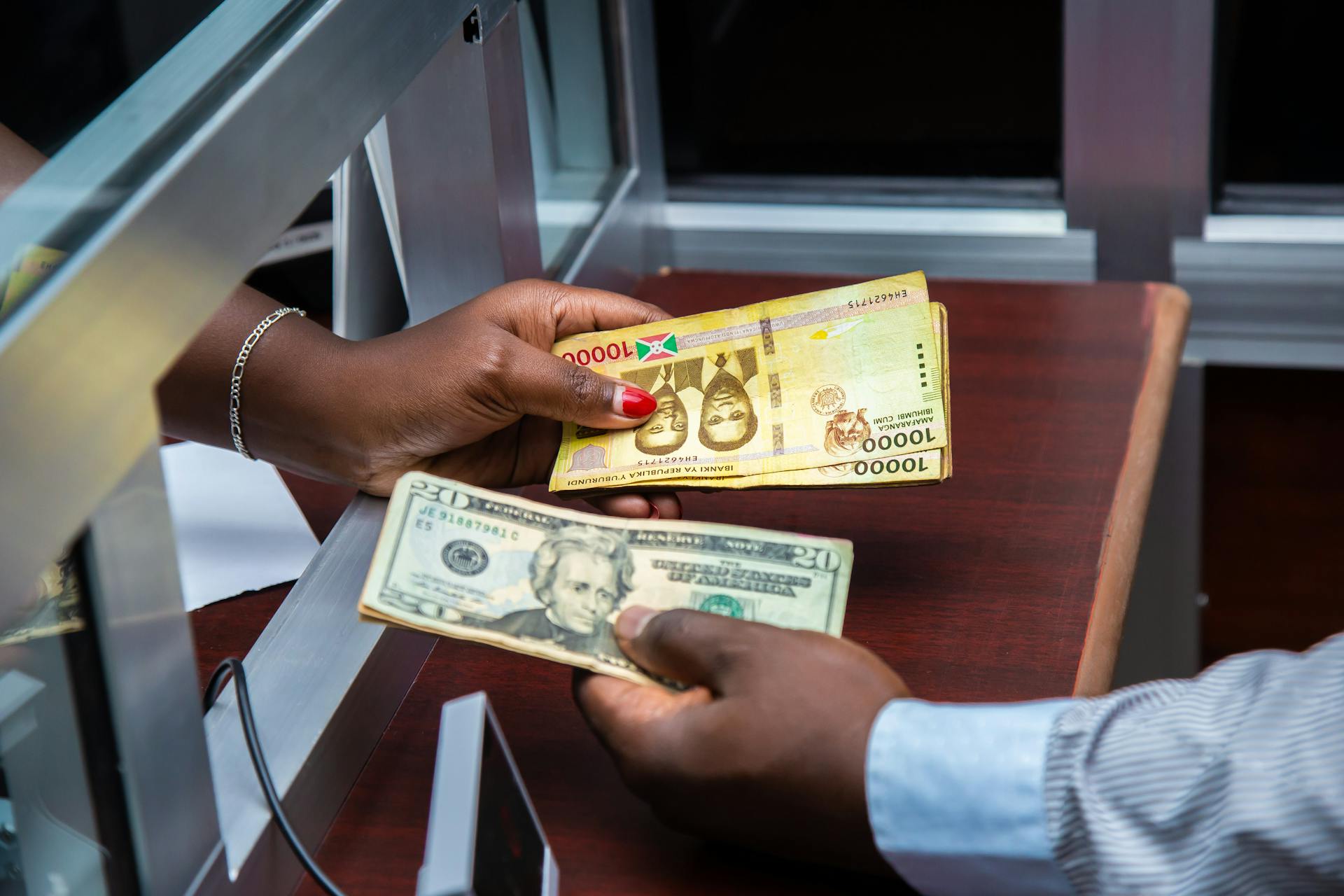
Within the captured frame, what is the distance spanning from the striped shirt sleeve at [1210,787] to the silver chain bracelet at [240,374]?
1.93ft

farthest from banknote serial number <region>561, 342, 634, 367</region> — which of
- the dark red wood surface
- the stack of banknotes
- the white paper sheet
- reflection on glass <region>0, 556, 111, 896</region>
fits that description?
reflection on glass <region>0, 556, 111, 896</region>

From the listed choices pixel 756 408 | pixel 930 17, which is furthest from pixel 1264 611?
pixel 756 408

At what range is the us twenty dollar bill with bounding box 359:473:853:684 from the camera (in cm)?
75

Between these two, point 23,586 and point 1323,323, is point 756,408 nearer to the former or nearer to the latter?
point 23,586

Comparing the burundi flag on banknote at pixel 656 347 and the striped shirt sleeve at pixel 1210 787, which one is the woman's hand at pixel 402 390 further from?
the striped shirt sleeve at pixel 1210 787

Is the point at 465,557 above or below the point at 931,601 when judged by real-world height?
above

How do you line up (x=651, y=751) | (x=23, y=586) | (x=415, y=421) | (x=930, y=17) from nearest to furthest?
(x=23, y=586), (x=651, y=751), (x=415, y=421), (x=930, y=17)

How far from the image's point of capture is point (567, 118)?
1.36 m

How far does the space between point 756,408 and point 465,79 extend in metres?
0.33

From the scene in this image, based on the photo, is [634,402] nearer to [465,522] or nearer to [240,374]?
[465,522]

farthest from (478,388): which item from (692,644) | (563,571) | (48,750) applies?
(48,750)

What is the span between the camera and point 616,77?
1486mm

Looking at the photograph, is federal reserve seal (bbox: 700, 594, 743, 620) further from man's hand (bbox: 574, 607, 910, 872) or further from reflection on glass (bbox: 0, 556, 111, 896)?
reflection on glass (bbox: 0, 556, 111, 896)

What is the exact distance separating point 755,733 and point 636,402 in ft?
1.04
